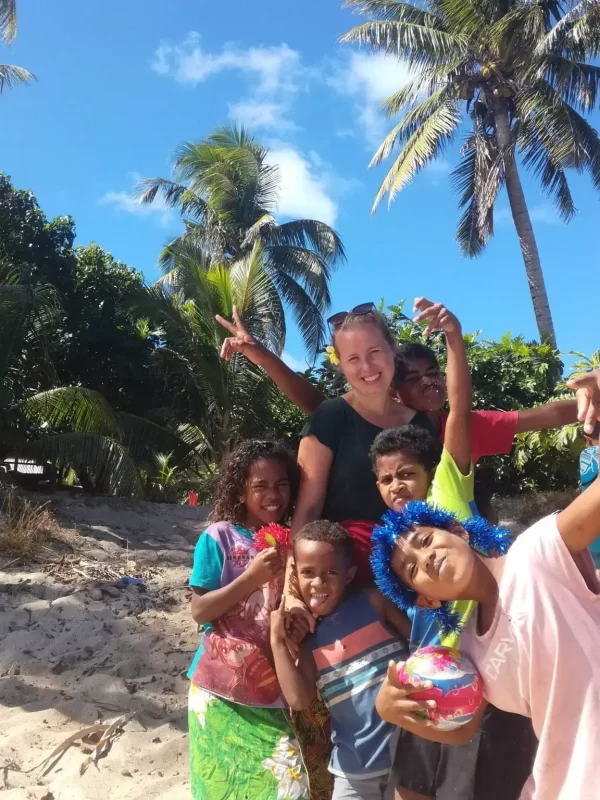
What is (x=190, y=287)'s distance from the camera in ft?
37.7

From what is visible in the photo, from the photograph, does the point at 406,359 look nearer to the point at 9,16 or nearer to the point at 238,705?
the point at 238,705

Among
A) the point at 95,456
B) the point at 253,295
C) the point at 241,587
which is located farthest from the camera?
the point at 253,295

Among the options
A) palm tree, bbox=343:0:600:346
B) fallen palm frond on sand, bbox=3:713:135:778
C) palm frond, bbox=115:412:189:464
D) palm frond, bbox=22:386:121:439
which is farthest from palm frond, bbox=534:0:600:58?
fallen palm frond on sand, bbox=3:713:135:778

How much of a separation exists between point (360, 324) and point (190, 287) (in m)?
9.68

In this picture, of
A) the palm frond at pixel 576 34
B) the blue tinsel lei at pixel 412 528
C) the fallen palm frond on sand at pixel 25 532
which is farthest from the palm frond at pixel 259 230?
the blue tinsel lei at pixel 412 528

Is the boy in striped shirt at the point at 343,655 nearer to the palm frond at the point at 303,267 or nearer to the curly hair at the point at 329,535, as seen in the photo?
the curly hair at the point at 329,535

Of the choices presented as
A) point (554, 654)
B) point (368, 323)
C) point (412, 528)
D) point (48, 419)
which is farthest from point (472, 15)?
point (554, 654)

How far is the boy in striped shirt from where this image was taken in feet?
6.02

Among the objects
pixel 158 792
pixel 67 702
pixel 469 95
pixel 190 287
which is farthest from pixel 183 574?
pixel 469 95

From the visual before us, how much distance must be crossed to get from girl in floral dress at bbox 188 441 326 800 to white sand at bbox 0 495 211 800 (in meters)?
0.92

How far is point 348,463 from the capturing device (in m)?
2.11

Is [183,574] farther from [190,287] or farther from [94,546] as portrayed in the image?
[190,287]

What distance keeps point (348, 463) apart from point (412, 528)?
56 centimetres

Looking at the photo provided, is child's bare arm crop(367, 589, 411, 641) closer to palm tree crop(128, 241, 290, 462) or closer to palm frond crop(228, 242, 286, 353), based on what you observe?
palm tree crop(128, 241, 290, 462)
